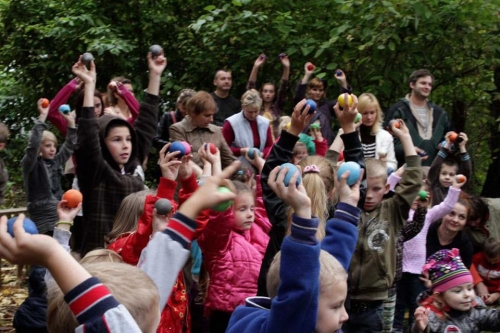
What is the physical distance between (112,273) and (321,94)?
7.69 meters

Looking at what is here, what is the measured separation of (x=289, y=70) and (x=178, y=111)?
A: 1528 mm

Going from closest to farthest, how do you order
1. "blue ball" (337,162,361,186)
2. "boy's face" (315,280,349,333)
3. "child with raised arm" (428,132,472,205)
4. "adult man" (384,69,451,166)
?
1. "boy's face" (315,280,349,333)
2. "blue ball" (337,162,361,186)
3. "child with raised arm" (428,132,472,205)
4. "adult man" (384,69,451,166)

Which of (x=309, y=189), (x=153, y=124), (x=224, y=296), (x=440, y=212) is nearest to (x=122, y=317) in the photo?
(x=309, y=189)

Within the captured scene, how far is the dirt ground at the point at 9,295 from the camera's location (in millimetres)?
8023

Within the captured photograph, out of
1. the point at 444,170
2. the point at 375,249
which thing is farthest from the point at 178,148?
the point at 444,170

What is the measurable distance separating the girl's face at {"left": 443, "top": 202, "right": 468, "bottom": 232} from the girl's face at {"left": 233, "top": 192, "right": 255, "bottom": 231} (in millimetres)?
2636

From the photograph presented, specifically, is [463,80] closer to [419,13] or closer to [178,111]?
[419,13]

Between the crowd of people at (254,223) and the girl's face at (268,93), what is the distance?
29mm

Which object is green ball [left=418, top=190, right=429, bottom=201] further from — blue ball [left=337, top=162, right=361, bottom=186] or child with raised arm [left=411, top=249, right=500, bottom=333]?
blue ball [left=337, top=162, right=361, bottom=186]

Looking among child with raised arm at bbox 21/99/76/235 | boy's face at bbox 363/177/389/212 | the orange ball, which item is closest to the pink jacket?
boy's face at bbox 363/177/389/212

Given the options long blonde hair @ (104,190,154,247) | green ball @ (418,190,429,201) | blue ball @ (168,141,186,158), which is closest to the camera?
blue ball @ (168,141,186,158)

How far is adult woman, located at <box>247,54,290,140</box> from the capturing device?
393 inches

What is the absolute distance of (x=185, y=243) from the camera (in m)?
2.85

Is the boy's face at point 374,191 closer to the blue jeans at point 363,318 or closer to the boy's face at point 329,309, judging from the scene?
the blue jeans at point 363,318
